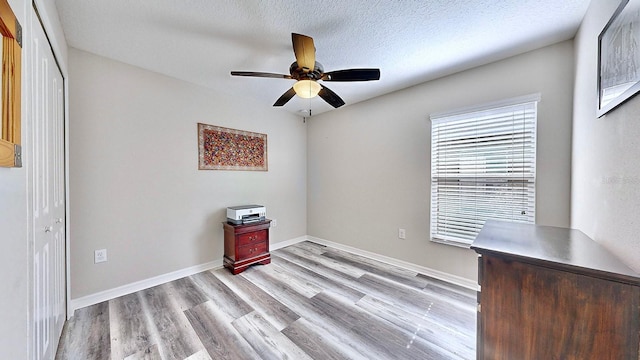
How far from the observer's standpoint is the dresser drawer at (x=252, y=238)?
111 inches

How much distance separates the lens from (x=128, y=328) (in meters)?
1.76

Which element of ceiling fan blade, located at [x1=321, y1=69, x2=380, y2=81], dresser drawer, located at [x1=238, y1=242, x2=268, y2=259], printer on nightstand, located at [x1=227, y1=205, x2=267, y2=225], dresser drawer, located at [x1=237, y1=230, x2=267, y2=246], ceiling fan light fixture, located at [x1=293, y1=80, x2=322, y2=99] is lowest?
dresser drawer, located at [x1=238, y1=242, x2=268, y2=259]

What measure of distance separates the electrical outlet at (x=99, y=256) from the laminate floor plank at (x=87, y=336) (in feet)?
1.32

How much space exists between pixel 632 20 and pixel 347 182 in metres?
2.87

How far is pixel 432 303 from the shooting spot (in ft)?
6.89

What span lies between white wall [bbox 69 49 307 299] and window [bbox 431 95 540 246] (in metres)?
2.58

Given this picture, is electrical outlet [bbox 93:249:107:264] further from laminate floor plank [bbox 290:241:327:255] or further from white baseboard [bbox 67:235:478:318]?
laminate floor plank [bbox 290:241:327:255]

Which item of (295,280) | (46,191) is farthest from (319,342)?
(46,191)

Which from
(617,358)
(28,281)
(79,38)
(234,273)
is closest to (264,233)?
(234,273)

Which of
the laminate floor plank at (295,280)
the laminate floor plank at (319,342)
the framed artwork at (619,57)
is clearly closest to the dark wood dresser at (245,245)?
the laminate floor plank at (295,280)

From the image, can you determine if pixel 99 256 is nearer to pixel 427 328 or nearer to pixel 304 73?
pixel 304 73

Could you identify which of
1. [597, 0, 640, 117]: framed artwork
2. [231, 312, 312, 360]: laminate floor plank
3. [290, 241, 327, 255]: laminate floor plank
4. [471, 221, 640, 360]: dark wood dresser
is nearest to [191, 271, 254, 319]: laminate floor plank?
[231, 312, 312, 360]: laminate floor plank

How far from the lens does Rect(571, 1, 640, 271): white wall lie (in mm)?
903

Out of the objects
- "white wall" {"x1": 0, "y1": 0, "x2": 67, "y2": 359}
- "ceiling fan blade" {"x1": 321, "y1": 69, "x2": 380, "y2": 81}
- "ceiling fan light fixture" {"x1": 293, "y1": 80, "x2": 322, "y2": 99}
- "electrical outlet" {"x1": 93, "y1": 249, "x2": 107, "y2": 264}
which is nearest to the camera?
"white wall" {"x1": 0, "y1": 0, "x2": 67, "y2": 359}
